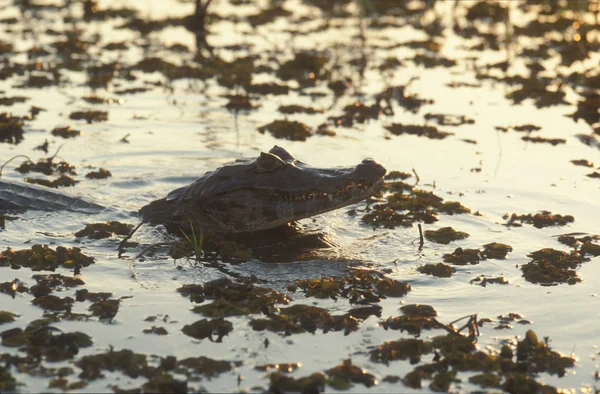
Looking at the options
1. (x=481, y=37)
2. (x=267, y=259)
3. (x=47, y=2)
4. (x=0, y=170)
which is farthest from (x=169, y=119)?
(x=47, y=2)

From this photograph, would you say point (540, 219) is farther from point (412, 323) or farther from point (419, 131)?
Answer: point (419, 131)

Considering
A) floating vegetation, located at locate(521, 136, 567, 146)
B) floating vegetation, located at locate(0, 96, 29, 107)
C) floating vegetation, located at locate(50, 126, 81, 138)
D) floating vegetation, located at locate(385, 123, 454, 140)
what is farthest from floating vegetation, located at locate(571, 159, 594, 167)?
floating vegetation, located at locate(0, 96, 29, 107)

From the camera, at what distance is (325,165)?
9.23 m

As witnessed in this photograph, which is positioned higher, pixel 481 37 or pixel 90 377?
pixel 481 37

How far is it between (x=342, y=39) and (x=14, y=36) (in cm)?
590

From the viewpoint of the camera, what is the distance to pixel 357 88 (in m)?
13.4

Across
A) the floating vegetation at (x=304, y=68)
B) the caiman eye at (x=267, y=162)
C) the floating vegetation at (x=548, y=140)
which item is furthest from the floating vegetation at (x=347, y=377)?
the floating vegetation at (x=304, y=68)

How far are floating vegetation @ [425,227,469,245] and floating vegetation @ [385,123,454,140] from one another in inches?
133

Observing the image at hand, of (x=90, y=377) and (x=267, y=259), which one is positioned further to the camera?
(x=267, y=259)

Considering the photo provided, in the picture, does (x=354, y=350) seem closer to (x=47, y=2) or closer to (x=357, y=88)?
(x=357, y=88)

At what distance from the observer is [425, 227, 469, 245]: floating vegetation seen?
25.6 feet

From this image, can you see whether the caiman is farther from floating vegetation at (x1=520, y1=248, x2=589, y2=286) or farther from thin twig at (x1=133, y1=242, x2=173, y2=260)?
floating vegetation at (x1=520, y1=248, x2=589, y2=286)

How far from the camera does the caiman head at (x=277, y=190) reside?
739 centimetres

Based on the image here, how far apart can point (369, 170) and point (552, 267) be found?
1.60m
